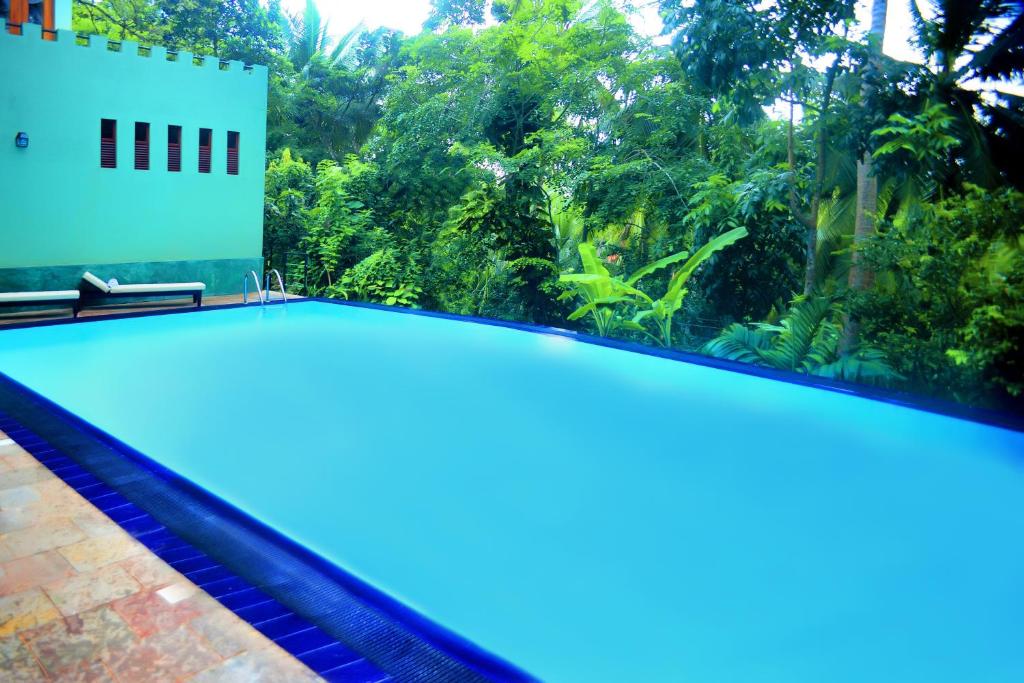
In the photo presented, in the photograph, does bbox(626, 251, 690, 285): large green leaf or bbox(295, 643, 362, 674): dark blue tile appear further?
bbox(626, 251, 690, 285): large green leaf

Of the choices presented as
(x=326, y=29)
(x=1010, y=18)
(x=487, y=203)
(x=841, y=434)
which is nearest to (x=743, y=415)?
(x=841, y=434)

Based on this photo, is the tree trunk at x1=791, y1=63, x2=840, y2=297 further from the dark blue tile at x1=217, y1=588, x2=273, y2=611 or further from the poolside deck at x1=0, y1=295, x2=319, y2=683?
the poolside deck at x1=0, y1=295, x2=319, y2=683

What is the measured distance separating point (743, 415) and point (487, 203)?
239 inches

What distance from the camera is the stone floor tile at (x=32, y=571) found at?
2723mm

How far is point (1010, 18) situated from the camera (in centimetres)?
742

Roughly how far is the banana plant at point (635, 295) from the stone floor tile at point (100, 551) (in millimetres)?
6632

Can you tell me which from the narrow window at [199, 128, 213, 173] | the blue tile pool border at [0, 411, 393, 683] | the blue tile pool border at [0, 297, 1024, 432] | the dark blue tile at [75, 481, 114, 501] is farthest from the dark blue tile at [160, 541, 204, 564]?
the narrow window at [199, 128, 213, 173]

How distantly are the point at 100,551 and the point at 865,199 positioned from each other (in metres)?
7.76

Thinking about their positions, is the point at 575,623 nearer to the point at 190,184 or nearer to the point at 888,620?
the point at 888,620

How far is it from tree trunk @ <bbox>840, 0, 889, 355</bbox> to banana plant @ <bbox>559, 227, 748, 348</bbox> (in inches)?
48.3

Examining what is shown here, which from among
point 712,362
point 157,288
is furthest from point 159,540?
point 157,288

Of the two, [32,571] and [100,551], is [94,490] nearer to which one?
[100,551]

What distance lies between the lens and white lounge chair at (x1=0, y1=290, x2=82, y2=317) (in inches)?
330

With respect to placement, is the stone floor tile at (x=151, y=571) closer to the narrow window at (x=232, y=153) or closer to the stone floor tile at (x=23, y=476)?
the stone floor tile at (x=23, y=476)
